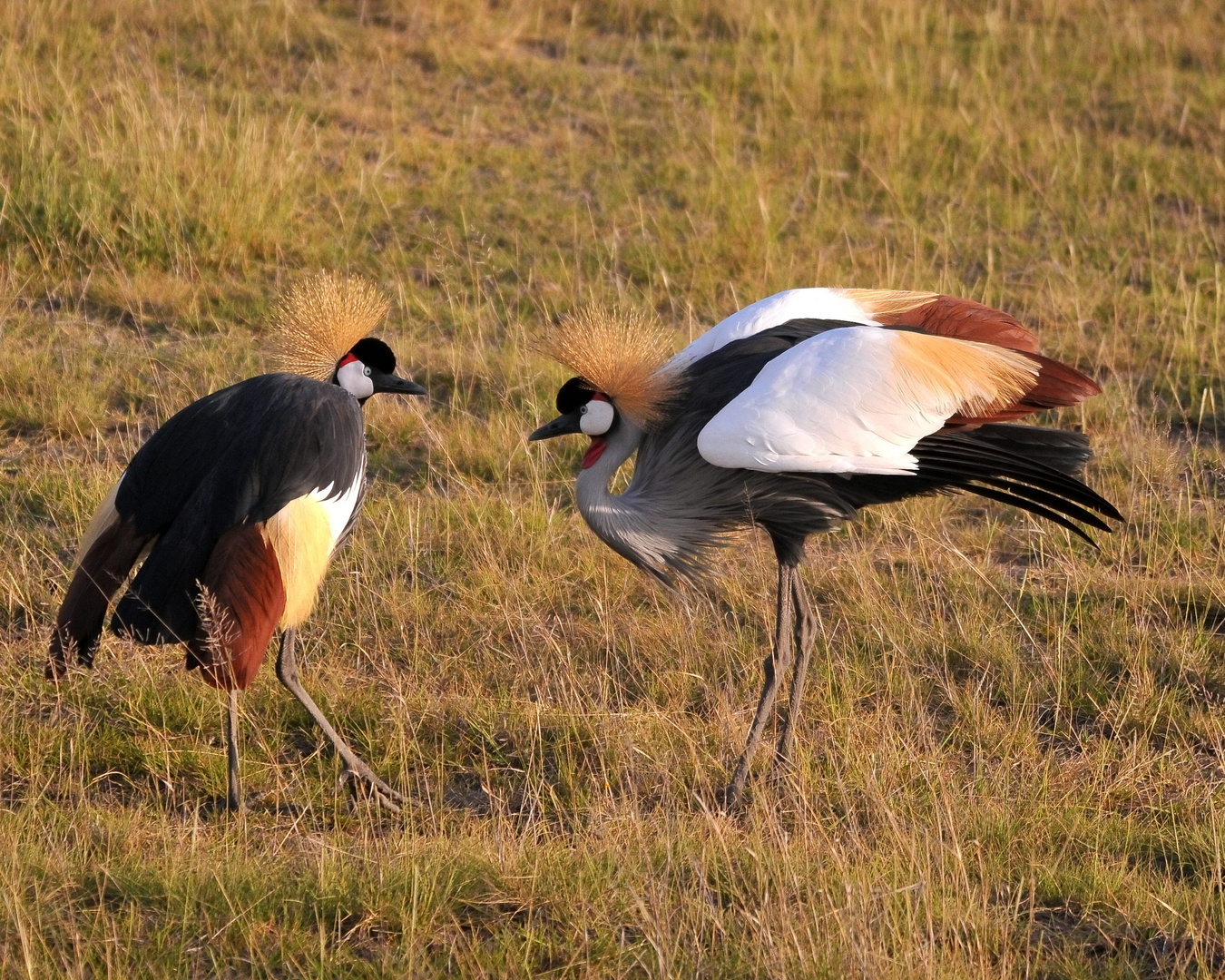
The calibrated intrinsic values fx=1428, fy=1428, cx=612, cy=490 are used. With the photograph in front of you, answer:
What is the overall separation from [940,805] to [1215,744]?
0.68m

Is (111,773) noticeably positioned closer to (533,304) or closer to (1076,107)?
(533,304)

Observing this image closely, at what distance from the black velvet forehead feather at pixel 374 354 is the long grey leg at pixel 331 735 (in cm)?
61

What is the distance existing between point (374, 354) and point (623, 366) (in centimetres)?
53

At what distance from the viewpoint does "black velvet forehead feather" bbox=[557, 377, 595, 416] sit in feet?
9.80

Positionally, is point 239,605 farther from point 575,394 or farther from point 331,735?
point 575,394

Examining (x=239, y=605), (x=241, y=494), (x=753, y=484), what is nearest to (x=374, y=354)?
(x=241, y=494)

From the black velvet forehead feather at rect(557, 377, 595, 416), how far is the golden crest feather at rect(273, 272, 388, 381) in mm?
451

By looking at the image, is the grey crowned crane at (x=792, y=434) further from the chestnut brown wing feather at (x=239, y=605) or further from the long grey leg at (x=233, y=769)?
the long grey leg at (x=233, y=769)

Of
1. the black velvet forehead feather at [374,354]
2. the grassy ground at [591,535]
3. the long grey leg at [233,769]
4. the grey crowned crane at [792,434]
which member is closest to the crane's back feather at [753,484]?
→ the grey crowned crane at [792,434]

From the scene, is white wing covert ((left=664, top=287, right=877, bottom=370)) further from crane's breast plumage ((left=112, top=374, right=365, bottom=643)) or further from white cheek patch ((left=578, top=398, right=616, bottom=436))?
crane's breast plumage ((left=112, top=374, right=365, bottom=643))

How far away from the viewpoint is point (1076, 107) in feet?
19.4

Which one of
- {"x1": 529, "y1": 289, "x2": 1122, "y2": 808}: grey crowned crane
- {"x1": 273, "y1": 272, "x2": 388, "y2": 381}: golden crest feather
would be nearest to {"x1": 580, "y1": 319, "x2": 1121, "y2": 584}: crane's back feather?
{"x1": 529, "y1": 289, "x2": 1122, "y2": 808}: grey crowned crane

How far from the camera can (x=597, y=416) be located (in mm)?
2986

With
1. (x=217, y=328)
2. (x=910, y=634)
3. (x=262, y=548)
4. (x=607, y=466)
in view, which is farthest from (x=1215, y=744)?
(x=217, y=328)
